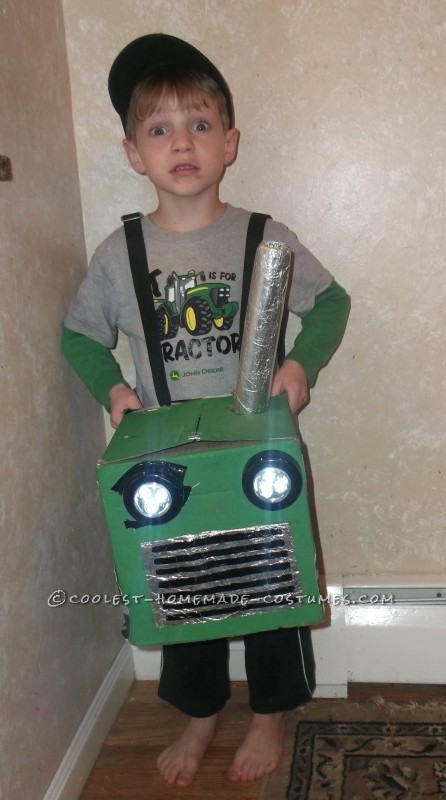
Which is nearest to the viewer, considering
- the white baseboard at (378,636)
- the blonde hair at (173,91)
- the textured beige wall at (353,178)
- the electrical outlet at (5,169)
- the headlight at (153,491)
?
the headlight at (153,491)

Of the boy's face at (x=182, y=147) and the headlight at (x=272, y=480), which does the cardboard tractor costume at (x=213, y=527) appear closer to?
the headlight at (x=272, y=480)

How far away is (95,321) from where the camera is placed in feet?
3.56

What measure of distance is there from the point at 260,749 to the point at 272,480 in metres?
0.53

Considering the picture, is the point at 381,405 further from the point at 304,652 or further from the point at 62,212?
the point at 62,212

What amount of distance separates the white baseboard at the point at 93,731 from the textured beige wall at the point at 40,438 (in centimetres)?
2

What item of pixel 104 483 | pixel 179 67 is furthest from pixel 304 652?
pixel 179 67

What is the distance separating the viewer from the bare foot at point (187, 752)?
107 cm


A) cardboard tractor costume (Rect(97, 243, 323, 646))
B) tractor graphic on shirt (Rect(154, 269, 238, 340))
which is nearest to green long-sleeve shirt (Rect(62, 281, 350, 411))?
tractor graphic on shirt (Rect(154, 269, 238, 340))

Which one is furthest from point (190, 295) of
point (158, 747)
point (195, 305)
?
point (158, 747)

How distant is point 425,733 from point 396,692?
12 cm

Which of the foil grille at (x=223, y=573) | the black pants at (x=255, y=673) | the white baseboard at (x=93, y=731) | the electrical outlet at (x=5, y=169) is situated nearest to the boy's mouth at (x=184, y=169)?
the electrical outlet at (x=5, y=169)

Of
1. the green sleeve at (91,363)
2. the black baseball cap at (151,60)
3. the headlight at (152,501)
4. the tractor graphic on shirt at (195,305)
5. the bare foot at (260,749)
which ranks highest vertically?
the black baseball cap at (151,60)

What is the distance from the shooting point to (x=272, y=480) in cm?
79

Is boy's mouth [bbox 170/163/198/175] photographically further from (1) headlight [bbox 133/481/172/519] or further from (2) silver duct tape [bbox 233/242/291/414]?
(1) headlight [bbox 133/481/172/519]
